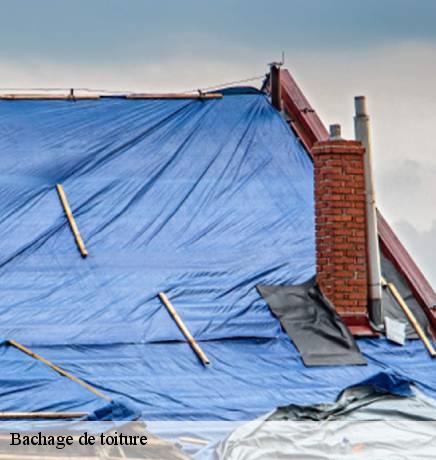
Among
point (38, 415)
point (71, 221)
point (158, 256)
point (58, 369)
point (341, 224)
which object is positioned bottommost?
point (38, 415)

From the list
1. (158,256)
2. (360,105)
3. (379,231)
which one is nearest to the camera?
(158,256)

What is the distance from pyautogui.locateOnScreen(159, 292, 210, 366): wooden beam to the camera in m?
14.6

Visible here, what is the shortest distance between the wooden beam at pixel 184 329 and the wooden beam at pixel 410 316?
9.60 ft

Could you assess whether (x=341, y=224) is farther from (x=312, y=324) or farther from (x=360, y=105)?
(x=360, y=105)

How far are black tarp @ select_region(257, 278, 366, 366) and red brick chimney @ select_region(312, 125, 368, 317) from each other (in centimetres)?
22

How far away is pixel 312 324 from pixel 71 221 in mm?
3589

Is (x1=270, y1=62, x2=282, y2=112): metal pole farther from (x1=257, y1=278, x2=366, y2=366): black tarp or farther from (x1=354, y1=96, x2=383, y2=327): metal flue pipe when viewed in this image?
(x1=257, y1=278, x2=366, y2=366): black tarp

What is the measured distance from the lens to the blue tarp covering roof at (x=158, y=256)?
46.6ft

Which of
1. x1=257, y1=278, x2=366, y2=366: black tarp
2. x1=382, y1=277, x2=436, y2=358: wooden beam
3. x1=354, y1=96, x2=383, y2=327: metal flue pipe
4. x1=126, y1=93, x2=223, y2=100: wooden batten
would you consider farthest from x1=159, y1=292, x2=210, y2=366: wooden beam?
x1=126, y1=93, x2=223, y2=100: wooden batten

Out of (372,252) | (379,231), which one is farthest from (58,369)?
(379,231)

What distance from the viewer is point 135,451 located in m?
12.0

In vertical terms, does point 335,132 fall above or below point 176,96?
below

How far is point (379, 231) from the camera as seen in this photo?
692 inches

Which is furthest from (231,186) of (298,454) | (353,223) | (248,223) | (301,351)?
(298,454)
